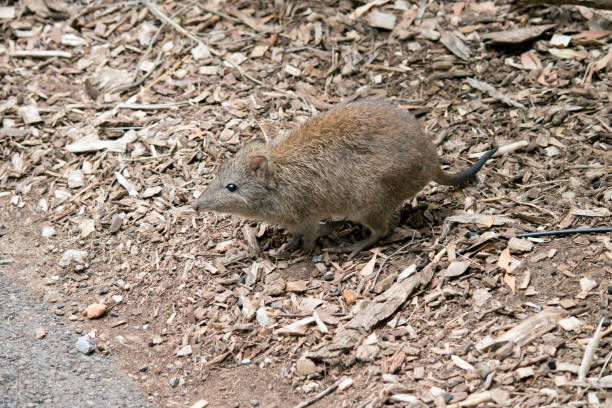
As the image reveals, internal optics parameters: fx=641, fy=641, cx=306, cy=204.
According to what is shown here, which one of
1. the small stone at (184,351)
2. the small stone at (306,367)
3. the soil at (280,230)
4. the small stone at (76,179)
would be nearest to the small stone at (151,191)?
the soil at (280,230)

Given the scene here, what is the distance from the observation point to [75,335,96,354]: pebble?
5777 mm

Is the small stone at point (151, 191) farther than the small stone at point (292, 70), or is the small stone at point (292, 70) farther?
the small stone at point (292, 70)

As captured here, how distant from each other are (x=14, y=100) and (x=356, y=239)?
5066 mm

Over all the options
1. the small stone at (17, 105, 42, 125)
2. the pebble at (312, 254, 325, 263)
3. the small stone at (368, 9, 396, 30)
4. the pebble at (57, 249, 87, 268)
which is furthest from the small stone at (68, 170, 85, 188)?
the small stone at (368, 9, 396, 30)

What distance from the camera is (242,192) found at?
6.36 metres

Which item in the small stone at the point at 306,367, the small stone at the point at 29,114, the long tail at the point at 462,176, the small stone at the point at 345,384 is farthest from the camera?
the small stone at the point at 29,114

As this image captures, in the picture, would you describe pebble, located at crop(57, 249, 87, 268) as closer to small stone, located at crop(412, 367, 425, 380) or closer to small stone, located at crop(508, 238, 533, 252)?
small stone, located at crop(412, 367, 425, 380)

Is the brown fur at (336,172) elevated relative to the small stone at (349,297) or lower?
elevated

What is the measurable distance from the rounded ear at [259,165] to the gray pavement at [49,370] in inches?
87.5

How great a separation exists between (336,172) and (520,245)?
183cm

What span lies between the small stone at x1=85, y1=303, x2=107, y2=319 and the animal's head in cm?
131

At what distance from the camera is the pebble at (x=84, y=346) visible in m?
5.78

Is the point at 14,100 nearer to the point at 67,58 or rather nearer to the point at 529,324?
the point at 67,58

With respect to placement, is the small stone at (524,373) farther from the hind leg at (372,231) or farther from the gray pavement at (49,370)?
the gray pavement at (49,370)
